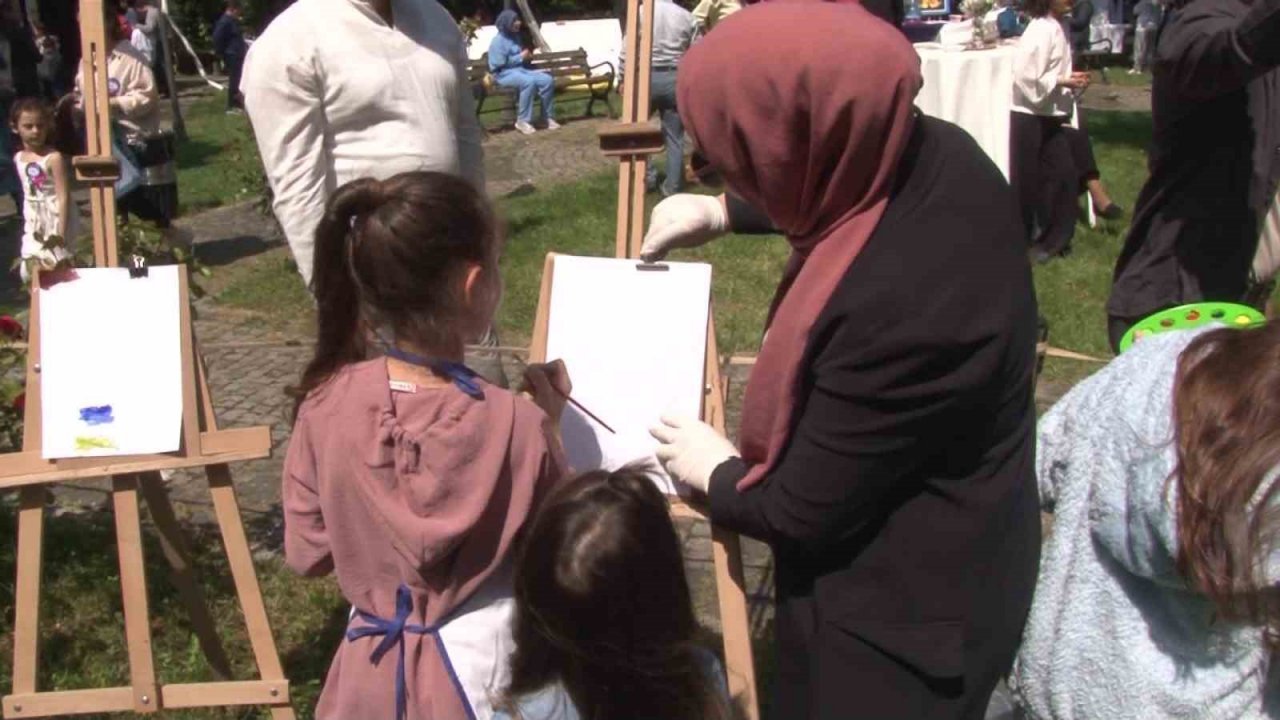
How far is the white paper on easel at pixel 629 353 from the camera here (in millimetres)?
2629

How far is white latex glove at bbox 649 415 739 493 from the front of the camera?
6.64 ft

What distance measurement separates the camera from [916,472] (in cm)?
178

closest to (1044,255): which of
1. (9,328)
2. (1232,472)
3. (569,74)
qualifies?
(9,328)

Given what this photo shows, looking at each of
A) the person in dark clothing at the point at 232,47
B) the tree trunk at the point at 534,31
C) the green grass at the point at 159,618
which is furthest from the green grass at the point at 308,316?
the tree trunk at the point at 534,31

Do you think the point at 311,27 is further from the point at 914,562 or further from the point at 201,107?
the point at 201,107

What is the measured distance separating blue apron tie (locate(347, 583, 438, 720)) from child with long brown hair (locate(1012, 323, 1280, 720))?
0.98 meters

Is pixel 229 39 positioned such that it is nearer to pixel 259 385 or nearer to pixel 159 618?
pixel 259 385

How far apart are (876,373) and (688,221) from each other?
2.62 ft

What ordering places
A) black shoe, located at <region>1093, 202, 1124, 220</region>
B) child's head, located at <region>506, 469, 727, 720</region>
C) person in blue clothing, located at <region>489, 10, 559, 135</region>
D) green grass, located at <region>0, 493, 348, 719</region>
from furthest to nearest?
1. person in blue clothing, located at <region>489, 10, 559, 135</region>
2. black shoe, located at <region>1093, 202, 1124, 220</region>
3. green grass, located at <region>0, 493, 348, 719</region>
4. child's head, located at <region>506, 469, 727, 720</region>

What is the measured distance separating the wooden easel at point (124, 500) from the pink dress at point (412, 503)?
30.8 inches

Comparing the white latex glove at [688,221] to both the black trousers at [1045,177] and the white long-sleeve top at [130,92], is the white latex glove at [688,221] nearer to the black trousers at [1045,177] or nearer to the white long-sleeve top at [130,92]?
the black trousers at [1045,177]

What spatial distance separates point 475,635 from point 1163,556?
108 cm

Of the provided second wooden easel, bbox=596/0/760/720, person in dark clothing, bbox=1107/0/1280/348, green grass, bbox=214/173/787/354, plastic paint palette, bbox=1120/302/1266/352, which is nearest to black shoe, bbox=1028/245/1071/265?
green grass, bbox=214/173/787/354

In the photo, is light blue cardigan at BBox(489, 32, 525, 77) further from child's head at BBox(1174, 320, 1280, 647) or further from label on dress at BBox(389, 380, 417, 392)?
child's head at BBox(1174, 320, 1280, 647)
